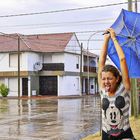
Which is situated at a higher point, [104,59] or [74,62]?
[74,62]

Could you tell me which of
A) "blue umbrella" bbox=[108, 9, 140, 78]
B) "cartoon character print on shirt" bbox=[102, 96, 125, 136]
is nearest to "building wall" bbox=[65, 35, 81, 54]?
"blue umbrella" bbox=[108, 9, 140, 78]

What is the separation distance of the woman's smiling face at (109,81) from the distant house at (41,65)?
1785 inches

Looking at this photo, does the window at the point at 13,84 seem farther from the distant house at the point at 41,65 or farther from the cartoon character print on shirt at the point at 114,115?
the cartoon character print on shirt at the point at 114,115

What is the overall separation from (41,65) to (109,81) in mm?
47953

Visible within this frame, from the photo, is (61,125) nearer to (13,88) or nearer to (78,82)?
(13,88)

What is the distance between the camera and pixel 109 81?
438 centimetres

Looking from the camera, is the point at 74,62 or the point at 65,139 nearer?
the point at 65,139

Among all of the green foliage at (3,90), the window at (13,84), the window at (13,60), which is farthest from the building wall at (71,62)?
the green foliage at (3,90)

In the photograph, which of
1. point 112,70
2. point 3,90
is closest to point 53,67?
point 3,90

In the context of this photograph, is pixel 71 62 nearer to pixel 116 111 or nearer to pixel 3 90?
pixel 3 90

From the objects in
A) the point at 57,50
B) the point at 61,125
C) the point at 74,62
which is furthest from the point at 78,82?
the point at 61,125

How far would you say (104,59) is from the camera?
4.80 meters

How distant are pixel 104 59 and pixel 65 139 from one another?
27.4ft

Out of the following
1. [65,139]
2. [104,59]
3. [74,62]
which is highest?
[74,62]
